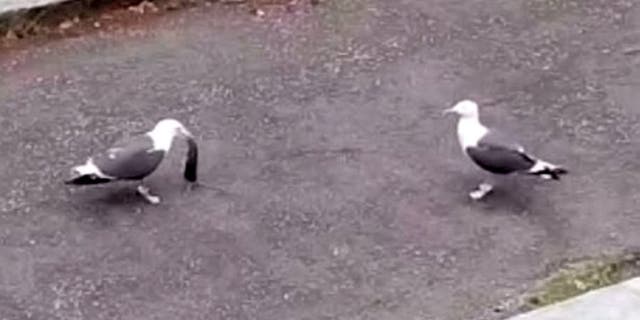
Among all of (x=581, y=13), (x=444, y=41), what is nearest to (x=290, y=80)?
(x=444, y=41)

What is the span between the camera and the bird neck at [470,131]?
5645mm

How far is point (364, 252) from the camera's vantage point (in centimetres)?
529

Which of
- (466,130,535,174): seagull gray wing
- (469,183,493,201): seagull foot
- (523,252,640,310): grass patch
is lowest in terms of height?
(523,252,640,310): grass patch

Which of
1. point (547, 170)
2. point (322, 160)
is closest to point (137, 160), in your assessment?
point (322, 160)

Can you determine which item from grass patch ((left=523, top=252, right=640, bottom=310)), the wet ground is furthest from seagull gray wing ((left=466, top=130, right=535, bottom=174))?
grass patch ((left=523, top=252, right=640, bottom=310))

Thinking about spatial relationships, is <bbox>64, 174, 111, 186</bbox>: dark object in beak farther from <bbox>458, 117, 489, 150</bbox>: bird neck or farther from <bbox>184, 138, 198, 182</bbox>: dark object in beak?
<bbox>458, 117, 489, 150</bbox>: bird neck

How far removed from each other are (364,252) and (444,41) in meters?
1.79

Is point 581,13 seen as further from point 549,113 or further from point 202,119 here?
point 202,119

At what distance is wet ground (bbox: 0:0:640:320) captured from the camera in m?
5.09

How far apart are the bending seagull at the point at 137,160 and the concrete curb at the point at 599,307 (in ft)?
4.82

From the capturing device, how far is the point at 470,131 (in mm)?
5688

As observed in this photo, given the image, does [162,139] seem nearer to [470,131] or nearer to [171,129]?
[171,129]

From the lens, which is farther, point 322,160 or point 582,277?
point 322,160

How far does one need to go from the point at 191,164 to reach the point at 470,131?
911 millimetres
